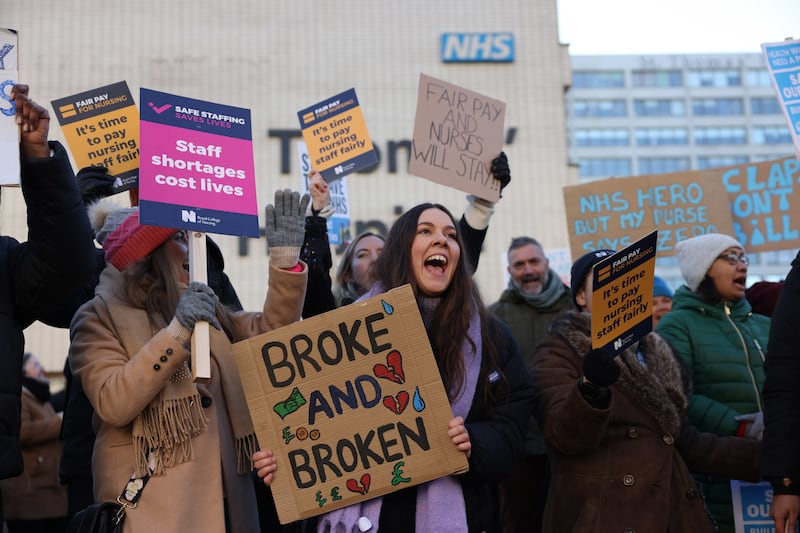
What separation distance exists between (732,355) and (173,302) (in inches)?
115

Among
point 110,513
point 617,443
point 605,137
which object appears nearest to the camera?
point 110,513

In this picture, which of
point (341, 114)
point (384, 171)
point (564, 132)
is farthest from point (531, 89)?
point (341, 114)

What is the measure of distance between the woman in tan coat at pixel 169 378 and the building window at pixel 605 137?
74770 millimetres

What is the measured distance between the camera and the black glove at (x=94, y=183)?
4525 millimetres

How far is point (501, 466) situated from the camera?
3441mm

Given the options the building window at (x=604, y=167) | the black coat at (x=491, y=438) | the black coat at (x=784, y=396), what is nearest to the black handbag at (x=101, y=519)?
the black coat at (x=491, y=438)

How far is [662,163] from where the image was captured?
2987 inches

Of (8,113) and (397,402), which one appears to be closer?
(8,113)

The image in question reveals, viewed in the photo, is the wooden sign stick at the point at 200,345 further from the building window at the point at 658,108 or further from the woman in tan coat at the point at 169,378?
the building window at the point at 658,108

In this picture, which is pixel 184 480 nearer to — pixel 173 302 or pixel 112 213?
pixel 173 302

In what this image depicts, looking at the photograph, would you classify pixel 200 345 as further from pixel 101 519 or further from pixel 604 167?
pixel 604 167

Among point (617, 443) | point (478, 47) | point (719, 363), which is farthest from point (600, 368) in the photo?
point (478, 47)

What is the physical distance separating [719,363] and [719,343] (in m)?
0.12

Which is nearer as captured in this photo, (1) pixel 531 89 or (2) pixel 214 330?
(2) pixel 214 330
